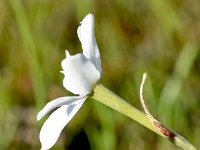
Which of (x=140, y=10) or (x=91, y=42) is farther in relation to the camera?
(x=140, y=10)

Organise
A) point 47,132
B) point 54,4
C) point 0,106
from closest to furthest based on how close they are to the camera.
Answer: point 47,132, point 0,106, point 54,4

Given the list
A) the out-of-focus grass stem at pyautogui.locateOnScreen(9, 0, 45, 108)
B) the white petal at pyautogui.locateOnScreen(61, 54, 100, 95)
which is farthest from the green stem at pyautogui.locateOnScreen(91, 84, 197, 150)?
the out-of-focus grass stem at pyautogui.locateOnScreen(9, 0, 45, 108)

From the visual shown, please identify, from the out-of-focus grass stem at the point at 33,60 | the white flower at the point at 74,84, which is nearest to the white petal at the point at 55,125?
the white flower at the point at 74,84

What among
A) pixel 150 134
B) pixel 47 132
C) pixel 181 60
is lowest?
pixel 150 134

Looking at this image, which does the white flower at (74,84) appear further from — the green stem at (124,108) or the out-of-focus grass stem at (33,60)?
the out-of-focus grass stem at (33,60)

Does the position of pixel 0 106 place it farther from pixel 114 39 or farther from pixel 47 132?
pixel 47 132

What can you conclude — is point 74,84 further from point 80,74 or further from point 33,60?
point 33,60

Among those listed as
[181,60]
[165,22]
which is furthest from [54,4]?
[181,60]
